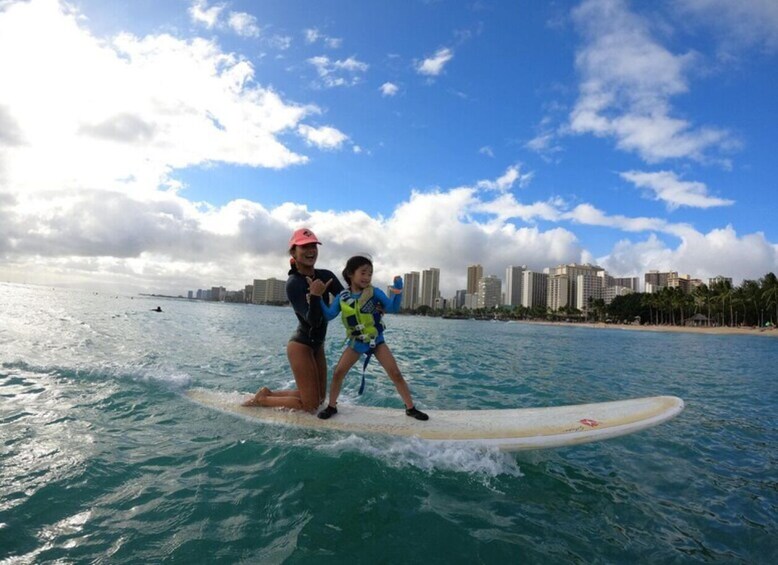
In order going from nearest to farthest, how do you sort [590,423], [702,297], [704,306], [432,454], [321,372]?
[432,454], [590,423], [321,372], [702,297], [704,306]

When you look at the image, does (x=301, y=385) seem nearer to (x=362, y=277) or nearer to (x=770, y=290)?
(x=362, y=277)

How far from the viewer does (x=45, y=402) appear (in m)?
6.80

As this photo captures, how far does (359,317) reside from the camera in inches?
229

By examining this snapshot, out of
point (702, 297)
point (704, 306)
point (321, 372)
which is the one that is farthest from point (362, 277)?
point (704, 306)

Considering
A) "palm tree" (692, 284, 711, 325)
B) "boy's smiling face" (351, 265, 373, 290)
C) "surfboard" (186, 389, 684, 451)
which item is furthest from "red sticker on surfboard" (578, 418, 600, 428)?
"palm tree" (692, 284, 711, 325)

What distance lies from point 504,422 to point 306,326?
3228 millimetres

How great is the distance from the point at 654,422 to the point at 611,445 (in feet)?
3.15

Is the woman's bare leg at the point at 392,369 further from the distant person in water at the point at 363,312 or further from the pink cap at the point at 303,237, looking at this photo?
the pink cap at the point at 303,237

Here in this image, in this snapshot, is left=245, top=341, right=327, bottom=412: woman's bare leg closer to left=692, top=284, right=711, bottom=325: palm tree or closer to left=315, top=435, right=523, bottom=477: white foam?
left=315, top=435, right=523, bottom=477: white foam

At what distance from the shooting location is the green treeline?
9781 cm

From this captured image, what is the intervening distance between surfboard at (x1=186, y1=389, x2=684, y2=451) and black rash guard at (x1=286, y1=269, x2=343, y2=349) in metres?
1.19

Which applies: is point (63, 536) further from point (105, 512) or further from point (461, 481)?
point (461, 481)

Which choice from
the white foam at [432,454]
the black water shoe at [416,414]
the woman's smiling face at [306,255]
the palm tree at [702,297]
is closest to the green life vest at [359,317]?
the woman's smiling face at [306,255]

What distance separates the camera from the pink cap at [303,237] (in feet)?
18.9
